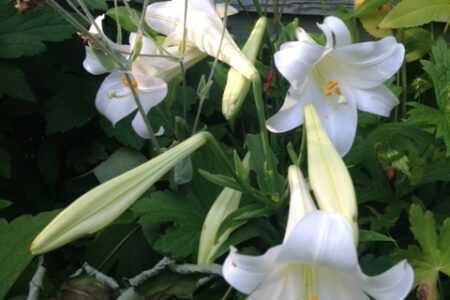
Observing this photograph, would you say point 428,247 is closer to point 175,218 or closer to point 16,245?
point 175,218

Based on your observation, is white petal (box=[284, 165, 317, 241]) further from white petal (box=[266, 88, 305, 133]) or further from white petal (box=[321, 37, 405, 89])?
white petal (box=[321, 37, 405, 89])

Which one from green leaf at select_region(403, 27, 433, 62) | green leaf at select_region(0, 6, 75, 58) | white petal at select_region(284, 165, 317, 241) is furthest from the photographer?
green leaf at select_region(403, 27, 433, 62)

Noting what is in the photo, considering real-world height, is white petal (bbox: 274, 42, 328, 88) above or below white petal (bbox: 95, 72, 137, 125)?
above

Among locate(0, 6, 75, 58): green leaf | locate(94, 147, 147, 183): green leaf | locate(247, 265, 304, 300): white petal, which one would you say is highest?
locate(0, 6, 75, 58): green leaf

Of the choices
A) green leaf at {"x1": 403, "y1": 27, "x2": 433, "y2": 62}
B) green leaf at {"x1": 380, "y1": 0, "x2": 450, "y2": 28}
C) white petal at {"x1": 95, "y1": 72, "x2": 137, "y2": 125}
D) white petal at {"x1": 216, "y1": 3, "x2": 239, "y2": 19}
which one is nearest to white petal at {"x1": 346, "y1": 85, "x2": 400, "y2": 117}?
white petal at {"x1": 216, "y1": 3, "x2": 239, "y2": 19}

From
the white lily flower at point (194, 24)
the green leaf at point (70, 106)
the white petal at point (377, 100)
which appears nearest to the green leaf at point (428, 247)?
the white petal at point (377, 100)

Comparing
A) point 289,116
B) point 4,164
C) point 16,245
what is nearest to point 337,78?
point 289,116
